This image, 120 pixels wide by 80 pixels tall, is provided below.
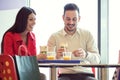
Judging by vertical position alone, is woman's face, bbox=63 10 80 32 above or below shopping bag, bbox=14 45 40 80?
above

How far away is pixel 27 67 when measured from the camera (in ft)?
5.90

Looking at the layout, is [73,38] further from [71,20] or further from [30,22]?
[30,22]

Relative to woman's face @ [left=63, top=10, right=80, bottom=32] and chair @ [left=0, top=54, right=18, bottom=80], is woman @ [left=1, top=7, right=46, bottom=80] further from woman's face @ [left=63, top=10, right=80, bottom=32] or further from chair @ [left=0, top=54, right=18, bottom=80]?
chair @ [left=0, top=54, right=18, bottom=80]

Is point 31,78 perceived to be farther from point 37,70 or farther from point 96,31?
point 96,31

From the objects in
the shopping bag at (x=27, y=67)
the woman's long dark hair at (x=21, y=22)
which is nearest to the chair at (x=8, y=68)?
the shopping bag at (x=27, y=67)

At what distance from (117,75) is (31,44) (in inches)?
38.5

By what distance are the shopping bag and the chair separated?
4.0 inches

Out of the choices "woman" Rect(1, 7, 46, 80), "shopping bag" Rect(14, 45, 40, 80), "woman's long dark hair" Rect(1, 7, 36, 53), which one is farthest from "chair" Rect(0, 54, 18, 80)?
"woman's long dark hair" Rect(1, 7, 36, 53)

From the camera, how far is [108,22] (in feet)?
11.8

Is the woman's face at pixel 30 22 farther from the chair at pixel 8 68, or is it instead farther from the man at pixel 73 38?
the chair at pixel 8 68

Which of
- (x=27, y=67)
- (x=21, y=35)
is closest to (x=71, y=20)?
(x=21, y=35)

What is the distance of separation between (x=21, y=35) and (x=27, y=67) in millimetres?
912

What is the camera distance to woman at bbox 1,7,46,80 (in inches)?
100

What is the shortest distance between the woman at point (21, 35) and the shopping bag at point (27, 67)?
2.20 feet
